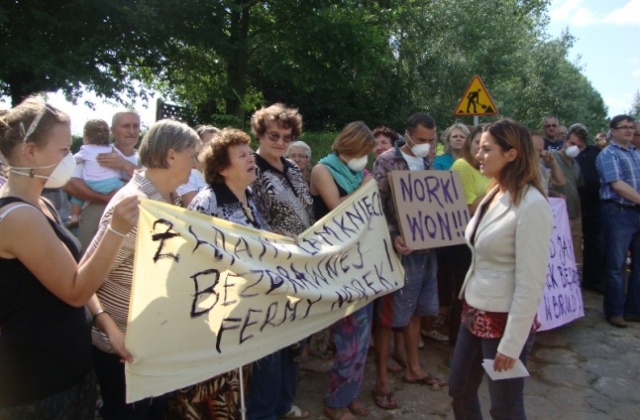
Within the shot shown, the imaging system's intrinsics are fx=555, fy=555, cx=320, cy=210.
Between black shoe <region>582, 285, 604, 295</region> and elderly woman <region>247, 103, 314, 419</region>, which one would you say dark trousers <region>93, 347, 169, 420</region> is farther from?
black shoe <region>582, 285, 604, 295</region>

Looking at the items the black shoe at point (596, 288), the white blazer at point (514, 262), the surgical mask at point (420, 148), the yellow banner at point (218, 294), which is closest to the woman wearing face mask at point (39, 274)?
the yellow banner at point (218, 294)

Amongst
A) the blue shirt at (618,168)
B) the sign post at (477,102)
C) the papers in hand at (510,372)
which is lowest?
the papers in hand at (510,372)

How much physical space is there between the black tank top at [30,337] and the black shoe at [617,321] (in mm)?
5709

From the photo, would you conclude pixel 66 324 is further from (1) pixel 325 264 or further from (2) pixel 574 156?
(2) pixel 574 156

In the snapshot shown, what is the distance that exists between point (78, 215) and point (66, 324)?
2688mm

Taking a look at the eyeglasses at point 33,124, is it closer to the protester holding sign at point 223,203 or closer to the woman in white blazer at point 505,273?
the protester holding sign at point 223,203

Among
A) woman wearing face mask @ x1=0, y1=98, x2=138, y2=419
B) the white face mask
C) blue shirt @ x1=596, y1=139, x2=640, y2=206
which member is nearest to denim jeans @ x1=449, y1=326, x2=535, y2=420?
the white face mask

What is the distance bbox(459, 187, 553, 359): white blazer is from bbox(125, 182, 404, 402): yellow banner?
906mm

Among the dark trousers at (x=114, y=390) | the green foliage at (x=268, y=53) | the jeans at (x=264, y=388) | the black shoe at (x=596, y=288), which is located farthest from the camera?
the green foliage at (x=268, y=53)

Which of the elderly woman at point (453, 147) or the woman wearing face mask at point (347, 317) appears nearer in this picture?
the woman wearing face mask at point (347, 317)

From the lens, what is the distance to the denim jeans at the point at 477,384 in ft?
8.86

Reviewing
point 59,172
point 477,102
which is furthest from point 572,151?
point 59,172

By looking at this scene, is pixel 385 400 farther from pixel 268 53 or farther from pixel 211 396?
pixel 268 53

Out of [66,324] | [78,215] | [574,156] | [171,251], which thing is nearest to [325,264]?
[171,251]
